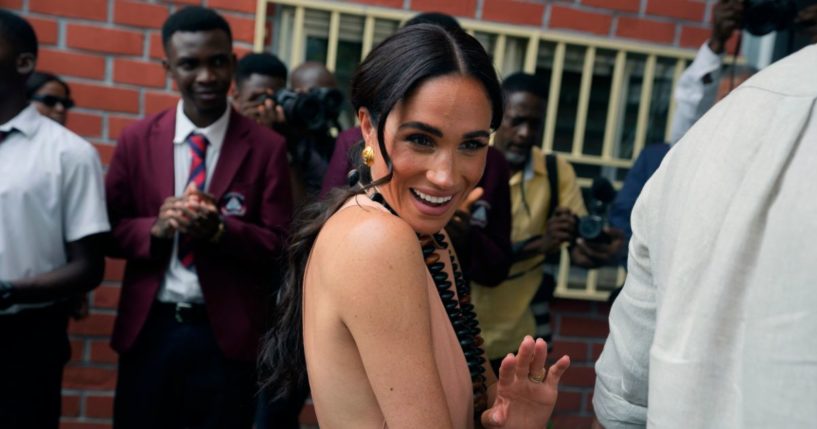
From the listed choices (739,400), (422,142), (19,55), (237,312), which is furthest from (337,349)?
(19,55)

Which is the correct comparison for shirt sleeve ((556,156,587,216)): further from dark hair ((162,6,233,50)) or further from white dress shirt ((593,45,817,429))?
white dress shirt ((593,45,817,429))

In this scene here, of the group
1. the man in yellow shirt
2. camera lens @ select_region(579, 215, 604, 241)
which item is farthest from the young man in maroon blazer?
camera lens @ select_region(579, 215, 604, 241)

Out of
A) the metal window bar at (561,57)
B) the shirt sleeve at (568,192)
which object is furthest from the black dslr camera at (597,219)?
the metal window bar at (561,57)

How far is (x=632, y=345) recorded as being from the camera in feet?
5.11

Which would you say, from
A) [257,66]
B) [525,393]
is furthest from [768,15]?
[525,393]

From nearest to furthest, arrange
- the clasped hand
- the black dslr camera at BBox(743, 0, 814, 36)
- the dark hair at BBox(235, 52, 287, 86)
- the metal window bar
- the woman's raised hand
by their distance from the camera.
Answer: the woman's raised hand < the clasped hand < the black dslr camera at BBox(743, 0, 814, 36) < the dark hair at BBox(235, 52, 287, 86) < the metal window bar

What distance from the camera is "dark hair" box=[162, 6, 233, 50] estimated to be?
11.0 ft

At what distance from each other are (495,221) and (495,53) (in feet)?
3.68

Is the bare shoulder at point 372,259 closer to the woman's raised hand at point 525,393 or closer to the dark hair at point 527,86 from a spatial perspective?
the woman's raised hand at point 525,393

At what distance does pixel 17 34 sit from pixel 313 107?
1.10 metres

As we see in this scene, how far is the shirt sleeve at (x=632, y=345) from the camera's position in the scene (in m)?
1.51

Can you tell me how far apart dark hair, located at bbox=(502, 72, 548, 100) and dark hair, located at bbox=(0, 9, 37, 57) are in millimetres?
1835

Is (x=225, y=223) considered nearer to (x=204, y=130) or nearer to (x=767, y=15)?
(x=204, y=130)

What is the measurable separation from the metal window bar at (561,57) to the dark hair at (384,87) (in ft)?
7.42
